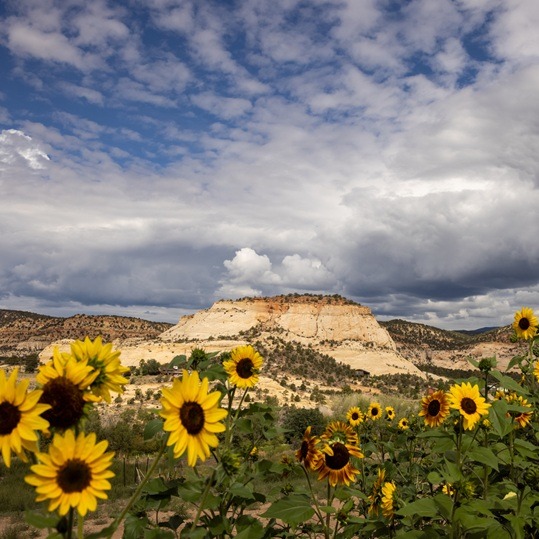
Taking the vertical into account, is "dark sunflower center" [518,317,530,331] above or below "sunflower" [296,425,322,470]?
above

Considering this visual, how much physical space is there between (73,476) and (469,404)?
3.54 m

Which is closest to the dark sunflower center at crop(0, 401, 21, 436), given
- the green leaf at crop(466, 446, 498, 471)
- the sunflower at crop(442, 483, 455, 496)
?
the green leaf at crop(466, 446, 498, 471)

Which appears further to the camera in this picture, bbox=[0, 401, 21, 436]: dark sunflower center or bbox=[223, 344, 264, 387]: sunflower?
bbox=[223, 344, 264, 387]: sunflower

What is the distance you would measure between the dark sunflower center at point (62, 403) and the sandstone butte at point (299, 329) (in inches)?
2658

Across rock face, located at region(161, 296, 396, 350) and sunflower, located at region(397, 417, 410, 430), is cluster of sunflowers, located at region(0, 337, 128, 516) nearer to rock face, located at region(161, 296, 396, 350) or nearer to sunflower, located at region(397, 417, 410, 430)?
sunflower, located at region(397, 417, 410, 430)

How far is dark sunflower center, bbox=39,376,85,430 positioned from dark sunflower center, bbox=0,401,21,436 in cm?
11

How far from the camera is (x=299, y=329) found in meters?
83.6

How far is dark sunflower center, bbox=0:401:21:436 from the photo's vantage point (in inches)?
73.5

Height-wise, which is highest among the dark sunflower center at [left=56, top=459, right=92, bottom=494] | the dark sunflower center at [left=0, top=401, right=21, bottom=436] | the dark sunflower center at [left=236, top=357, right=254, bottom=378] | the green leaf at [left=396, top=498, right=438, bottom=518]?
the dark sunflower center at [left=236, top=357, right=254, bottom=378]

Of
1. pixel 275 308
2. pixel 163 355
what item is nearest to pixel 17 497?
pixel 163 355

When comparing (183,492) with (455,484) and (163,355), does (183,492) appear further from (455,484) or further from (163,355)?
(163,355)

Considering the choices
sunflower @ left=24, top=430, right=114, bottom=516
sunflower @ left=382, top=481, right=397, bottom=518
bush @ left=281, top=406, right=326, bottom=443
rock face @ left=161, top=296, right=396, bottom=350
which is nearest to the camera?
sunflower @ left=24, top=430, right=114, bottom=516

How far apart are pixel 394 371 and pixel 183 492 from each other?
6731 centimetres

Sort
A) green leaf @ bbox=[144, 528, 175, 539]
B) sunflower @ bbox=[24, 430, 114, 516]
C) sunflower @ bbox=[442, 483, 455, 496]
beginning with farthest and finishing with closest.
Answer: sunflower @ bbox=[442, 483, 455, 496]
green leaf @ bbox=[144, 528, 175, 539]
sunflower @ bbox=[24, 430, 114, 516]
